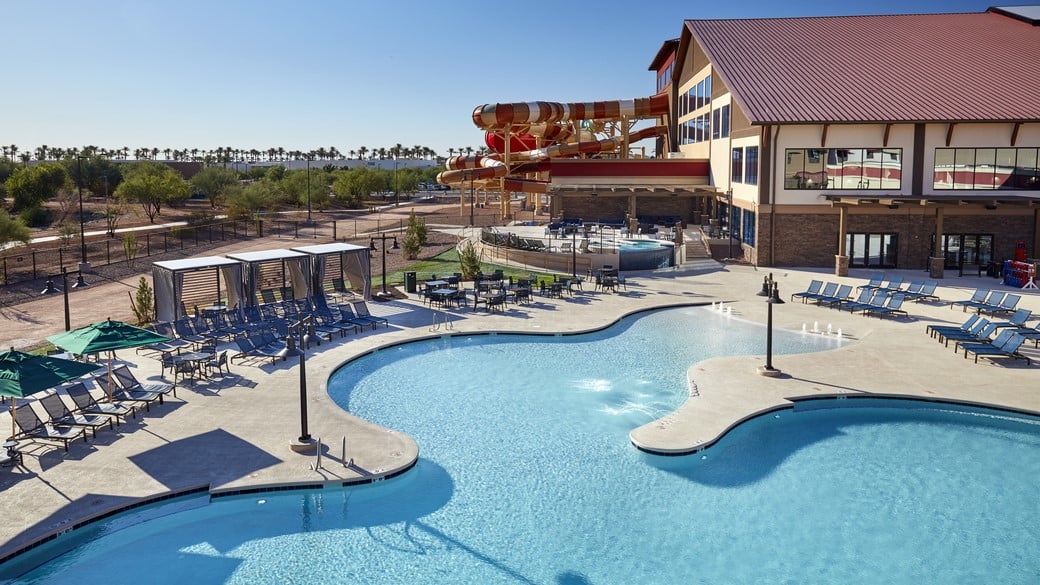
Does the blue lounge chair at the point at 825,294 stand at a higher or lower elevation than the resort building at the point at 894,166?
lower

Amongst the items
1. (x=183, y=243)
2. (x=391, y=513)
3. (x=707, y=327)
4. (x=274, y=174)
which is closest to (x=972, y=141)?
(x=707, y=327)

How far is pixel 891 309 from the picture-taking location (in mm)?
25250

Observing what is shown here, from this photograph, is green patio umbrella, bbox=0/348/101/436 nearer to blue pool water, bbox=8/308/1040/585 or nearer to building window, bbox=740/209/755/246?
blue pool water, bbox=8/308/1040/585

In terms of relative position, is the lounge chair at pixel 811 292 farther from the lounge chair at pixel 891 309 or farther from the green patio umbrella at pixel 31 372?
the green patio umbrella at pixel 31 372

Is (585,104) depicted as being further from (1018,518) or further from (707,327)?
(1018,518)

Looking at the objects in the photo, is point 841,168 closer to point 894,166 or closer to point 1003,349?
point 894,166

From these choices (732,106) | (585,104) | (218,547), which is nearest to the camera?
(218,547)

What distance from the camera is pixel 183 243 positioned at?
5106cm

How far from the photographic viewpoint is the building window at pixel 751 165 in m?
36.6

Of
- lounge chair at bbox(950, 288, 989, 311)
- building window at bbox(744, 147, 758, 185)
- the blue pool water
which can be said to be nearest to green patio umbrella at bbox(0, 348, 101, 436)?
the blue pool water

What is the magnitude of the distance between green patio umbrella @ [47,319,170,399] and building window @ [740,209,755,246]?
28.1 m

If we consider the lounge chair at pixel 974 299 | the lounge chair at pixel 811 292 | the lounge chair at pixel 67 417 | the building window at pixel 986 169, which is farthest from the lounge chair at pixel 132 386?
the building window at pixel 986 169

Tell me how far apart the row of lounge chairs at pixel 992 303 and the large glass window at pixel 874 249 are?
8.62 m

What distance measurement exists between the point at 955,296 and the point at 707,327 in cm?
1070
